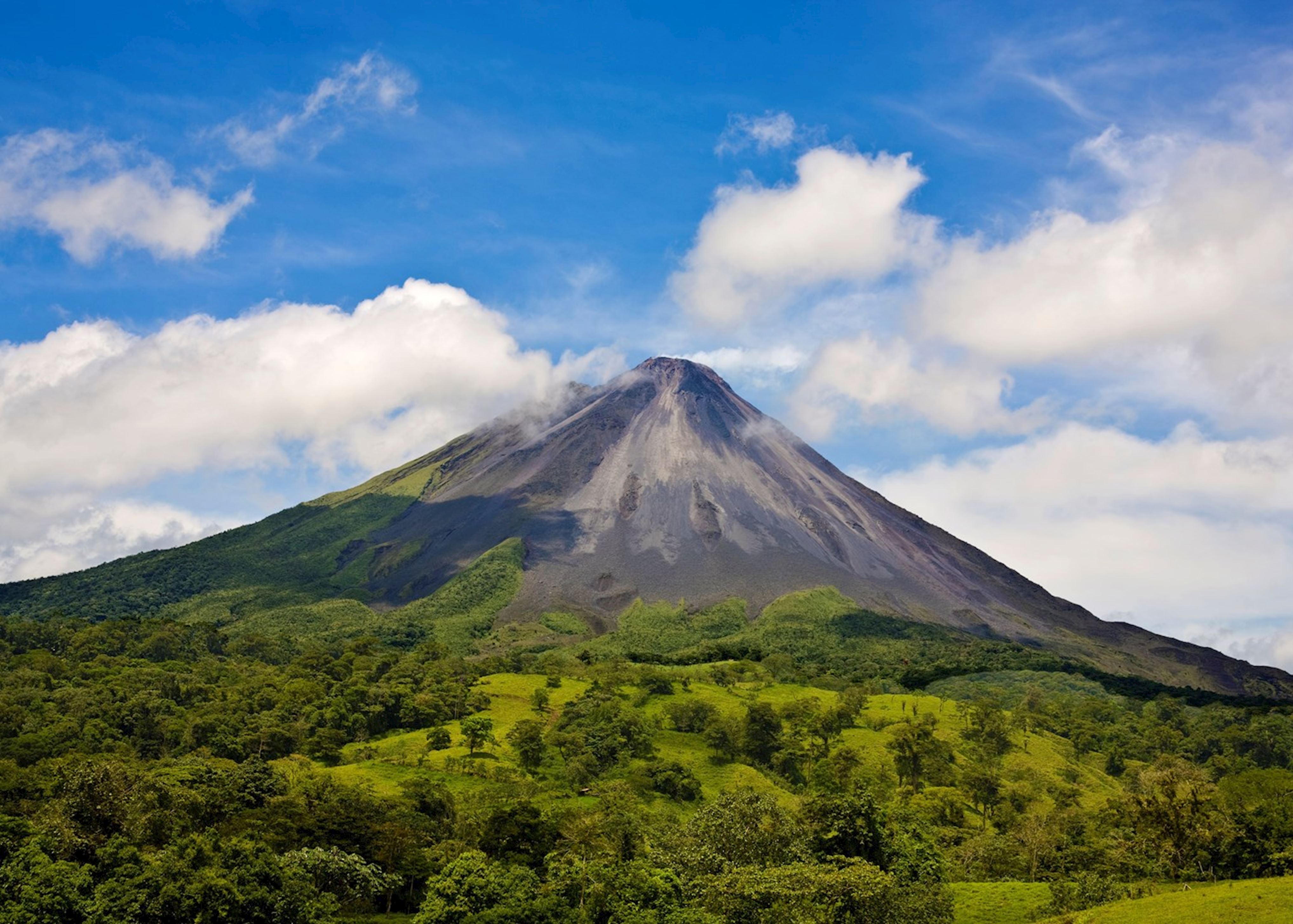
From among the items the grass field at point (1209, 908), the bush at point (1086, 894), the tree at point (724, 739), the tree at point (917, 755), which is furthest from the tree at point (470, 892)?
the tree at point (917, 755)

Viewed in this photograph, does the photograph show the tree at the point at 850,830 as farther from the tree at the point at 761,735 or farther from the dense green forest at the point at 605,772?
the tree at the point at 761,735

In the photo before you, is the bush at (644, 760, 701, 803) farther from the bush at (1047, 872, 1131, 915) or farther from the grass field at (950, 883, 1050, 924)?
the bush at (1047, 872, 1131, 915)

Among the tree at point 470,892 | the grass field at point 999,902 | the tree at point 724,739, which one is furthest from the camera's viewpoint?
the tree at point 724,739

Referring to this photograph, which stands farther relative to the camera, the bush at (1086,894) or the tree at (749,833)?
the bush at (1086,894)

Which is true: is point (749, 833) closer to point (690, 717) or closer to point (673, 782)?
point (673, 782)

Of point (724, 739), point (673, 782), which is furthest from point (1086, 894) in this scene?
point (724, 739)

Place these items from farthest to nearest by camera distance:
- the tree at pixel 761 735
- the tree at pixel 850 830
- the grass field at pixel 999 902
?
1. the tree at pixel 761 735
2. the grass field at pixel 999 902
3. the tree at pixel 850 830

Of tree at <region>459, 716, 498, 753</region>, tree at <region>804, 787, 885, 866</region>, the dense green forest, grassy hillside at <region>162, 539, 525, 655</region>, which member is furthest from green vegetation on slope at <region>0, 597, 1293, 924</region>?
grassy hillside at <region>162, 539, 525, 655</region>
